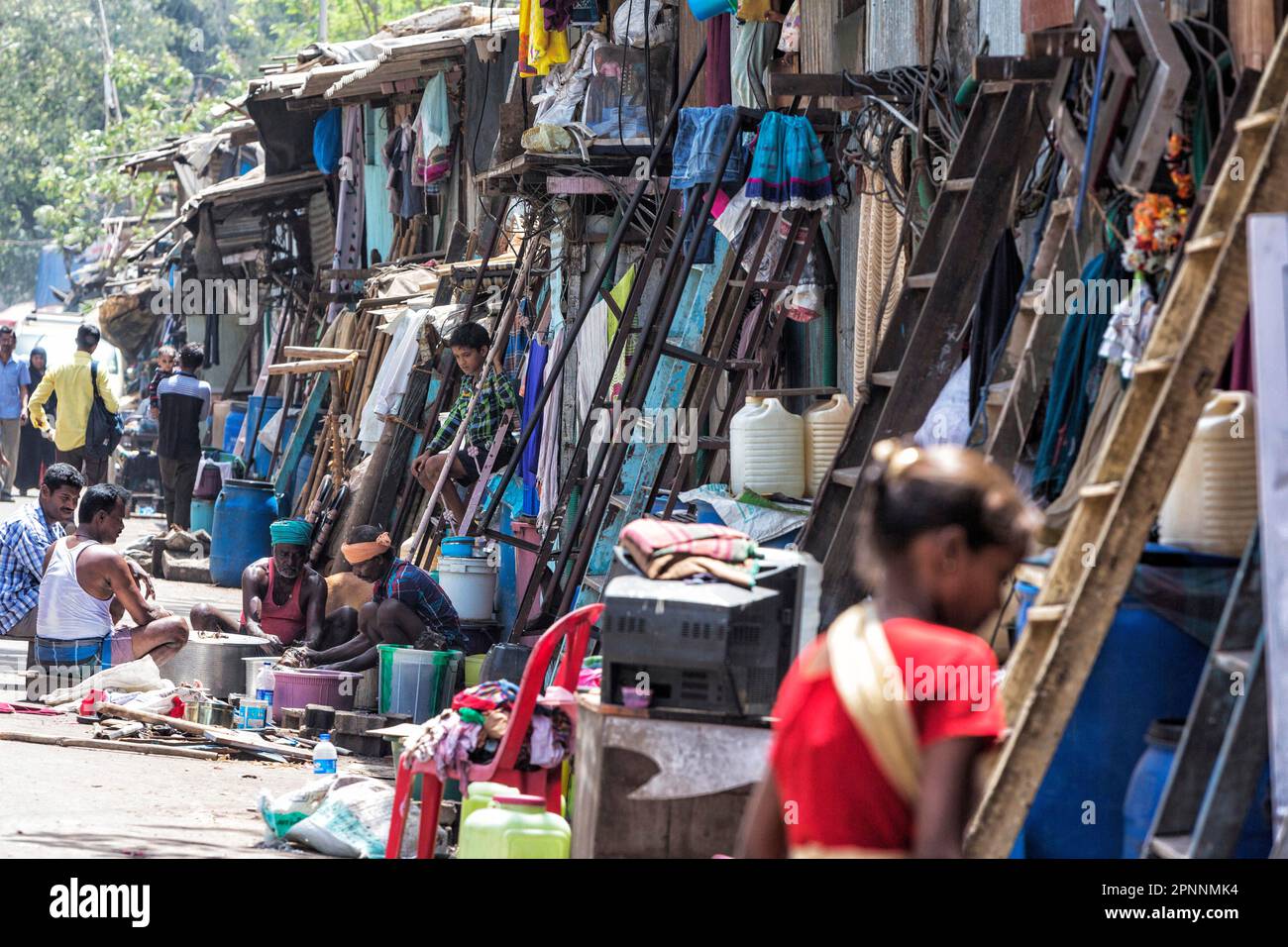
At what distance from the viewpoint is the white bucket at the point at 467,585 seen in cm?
1167

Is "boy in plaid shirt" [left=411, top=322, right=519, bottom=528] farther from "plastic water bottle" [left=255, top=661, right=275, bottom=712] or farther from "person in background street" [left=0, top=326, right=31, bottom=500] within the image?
"person in background street" [left=0, top=326, right=31, bottom=500]

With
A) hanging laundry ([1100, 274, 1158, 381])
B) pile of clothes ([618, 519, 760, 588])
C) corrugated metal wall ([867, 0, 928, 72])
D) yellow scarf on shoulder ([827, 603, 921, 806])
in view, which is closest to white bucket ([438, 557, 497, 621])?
corrugated metal wall ([867, 0, 928, 72])

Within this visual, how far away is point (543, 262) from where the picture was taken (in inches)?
529

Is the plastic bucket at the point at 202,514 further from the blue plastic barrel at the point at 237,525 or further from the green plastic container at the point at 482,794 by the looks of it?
the green plastic container at the point at 482,794

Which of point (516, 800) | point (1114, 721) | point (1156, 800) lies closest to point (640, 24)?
point (516, 800)

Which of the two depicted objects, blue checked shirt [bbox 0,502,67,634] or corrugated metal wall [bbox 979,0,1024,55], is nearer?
corrugated metal wall [bbox 979,0,1024,55]

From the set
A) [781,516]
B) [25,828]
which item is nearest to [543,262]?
[781,516]

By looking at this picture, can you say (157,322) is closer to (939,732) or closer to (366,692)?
(366,692)

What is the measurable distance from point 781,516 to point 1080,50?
2.54m

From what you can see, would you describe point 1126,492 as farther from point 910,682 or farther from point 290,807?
point 290,807

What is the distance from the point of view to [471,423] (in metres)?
13.1

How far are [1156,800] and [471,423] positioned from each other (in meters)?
9.11

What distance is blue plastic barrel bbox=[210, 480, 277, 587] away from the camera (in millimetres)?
15875

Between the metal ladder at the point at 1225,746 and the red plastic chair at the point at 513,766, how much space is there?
7.10 ft
